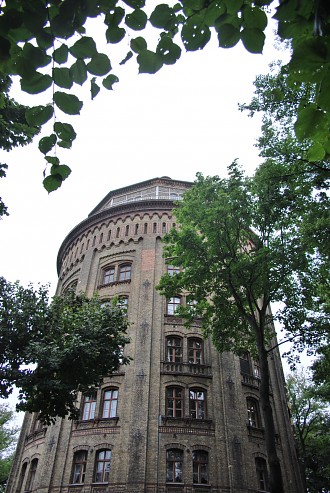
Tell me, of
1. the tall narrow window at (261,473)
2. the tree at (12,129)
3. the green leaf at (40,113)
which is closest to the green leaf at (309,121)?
the green leaf at (40,113)

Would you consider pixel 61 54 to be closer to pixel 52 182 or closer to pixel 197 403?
pixel 52 182

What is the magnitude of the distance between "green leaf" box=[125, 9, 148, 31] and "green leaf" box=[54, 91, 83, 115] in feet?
2.23

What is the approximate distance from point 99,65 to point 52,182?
3.22ft

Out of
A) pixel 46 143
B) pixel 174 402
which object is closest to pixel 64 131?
pixel 46 143

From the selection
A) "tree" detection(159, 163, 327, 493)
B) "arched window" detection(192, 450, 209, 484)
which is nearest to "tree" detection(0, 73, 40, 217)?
"tree" detection(159, 163, 327, 493)

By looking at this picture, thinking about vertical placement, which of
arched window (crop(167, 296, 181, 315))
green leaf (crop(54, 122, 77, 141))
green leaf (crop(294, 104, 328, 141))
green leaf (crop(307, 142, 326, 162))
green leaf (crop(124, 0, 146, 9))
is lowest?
green leaf (crop(294, 104, 328, 141))

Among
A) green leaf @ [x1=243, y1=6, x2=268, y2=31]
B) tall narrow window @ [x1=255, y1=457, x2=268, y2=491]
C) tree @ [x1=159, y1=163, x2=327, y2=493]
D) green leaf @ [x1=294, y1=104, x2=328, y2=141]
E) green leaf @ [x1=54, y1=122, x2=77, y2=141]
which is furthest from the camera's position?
tall narrow window @ [x1=255, y1=457, x2=268, y2=491]

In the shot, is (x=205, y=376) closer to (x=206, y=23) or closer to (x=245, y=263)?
(x=245, y=263)

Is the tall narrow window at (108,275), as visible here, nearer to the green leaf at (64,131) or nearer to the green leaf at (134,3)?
the green leaf at (64,131)

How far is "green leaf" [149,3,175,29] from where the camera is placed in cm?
261

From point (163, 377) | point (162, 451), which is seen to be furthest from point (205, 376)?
point (162, 451)

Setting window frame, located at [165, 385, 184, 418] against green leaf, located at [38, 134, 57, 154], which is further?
window frame, located at [165, 385, 184, 418]

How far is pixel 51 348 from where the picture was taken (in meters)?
13.1

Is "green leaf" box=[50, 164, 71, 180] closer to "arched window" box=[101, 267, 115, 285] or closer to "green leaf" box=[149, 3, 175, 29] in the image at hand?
"green leaf" box=[149, 3, 175, 29]
